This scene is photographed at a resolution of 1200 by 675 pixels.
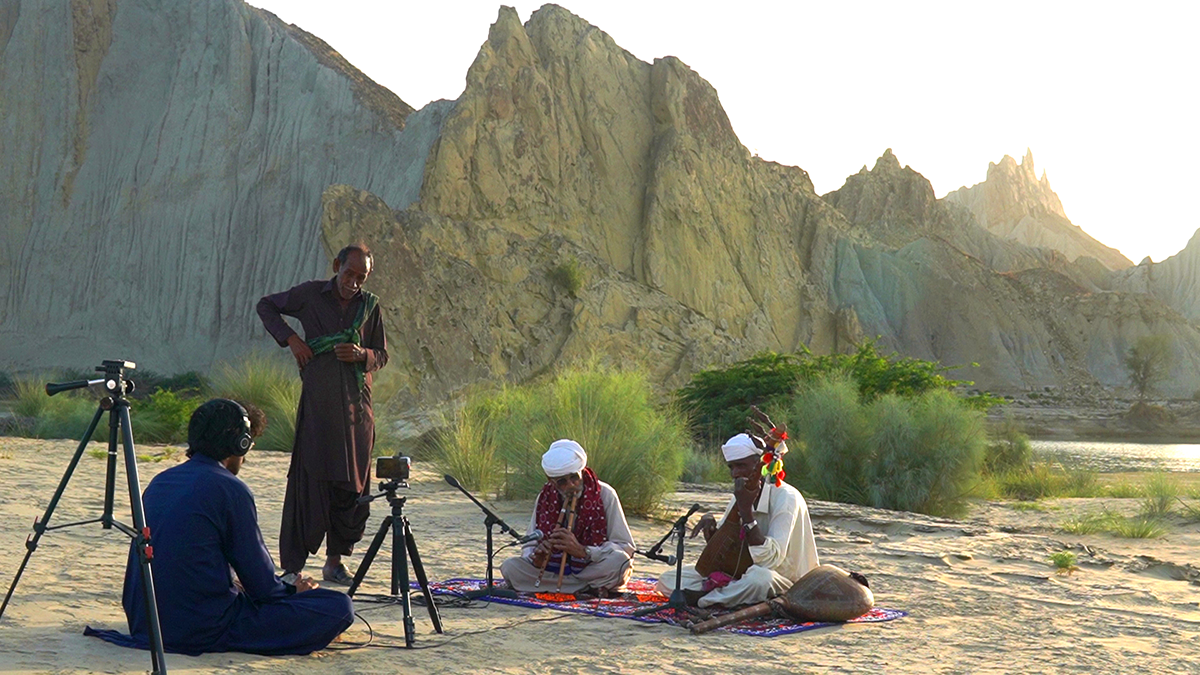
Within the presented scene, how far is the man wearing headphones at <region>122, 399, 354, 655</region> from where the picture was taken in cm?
436

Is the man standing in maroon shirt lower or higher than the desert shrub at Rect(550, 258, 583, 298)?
lower

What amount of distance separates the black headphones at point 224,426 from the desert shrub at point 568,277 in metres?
27.6

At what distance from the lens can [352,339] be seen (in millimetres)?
6355

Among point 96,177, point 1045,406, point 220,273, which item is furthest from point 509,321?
point 1045,406

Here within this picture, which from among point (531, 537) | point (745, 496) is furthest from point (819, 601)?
point (531, 537)

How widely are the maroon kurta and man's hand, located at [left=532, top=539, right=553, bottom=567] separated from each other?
99 cm

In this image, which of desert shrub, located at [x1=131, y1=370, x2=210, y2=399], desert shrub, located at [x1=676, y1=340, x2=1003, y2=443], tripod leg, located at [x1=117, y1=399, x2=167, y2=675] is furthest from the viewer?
desert shrub, located at [x1=131, y1=370, x2=210, y2=399]

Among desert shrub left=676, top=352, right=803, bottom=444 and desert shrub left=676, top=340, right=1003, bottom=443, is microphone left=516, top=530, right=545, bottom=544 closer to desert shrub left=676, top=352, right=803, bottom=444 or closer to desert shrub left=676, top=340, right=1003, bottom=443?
desert shrub left=676, top=340, right=1003, bottom=443

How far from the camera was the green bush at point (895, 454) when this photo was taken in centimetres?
1362

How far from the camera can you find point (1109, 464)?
1003 inches

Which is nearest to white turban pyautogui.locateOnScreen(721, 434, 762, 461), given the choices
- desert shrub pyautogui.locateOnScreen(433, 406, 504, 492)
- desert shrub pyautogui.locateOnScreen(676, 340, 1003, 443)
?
desert shrub pyautogui.locateOnScreen(433, 406, 504, 492)

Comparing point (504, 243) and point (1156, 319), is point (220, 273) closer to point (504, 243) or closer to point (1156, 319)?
point (504, 243)

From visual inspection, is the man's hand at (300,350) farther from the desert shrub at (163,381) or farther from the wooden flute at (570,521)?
the desert shrub at (163,381)

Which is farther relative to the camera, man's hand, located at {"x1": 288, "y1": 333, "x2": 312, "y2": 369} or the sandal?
the sandal
